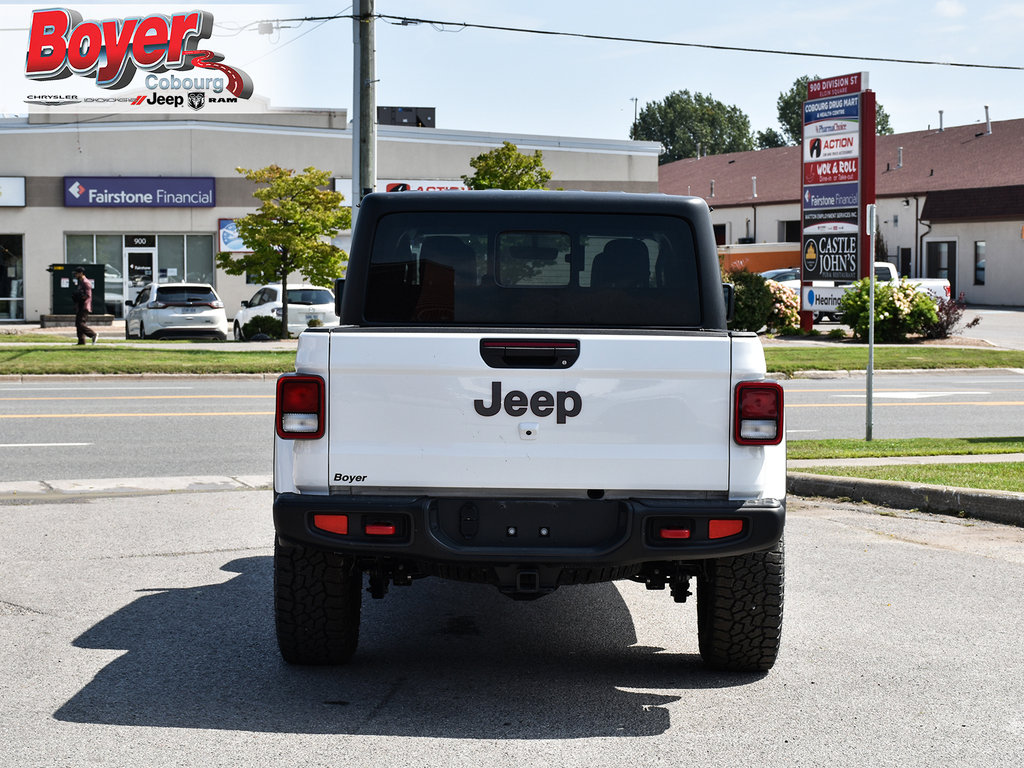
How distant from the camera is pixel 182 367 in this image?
73.9 ft

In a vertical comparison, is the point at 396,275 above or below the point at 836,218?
below

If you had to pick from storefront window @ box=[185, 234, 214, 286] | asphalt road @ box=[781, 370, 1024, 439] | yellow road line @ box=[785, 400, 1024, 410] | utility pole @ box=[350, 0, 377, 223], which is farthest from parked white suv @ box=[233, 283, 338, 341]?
yellow road line @ box=[785, 400, 1024, 410]

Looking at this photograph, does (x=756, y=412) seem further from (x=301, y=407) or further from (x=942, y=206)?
(x=942, y=206)

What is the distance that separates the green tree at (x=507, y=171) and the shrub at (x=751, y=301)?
6.73 m

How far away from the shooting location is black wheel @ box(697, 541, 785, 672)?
17.7ft

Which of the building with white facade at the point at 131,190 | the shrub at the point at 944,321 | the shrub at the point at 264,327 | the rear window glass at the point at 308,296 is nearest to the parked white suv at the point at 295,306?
the rear window glass at the point at 308,296

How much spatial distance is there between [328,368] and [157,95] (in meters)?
41.1

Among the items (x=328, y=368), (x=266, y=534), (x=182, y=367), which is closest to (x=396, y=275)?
(x=328, y=368)

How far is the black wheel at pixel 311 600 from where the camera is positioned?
5.42 meters

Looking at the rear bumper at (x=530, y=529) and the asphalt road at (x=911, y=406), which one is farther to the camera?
the asphalt road at (x=911, y=406)

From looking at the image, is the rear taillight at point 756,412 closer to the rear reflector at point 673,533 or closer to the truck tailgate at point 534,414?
the truck tailgate at point 534,414

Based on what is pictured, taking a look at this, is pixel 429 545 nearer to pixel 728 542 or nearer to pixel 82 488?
pixel 728 542

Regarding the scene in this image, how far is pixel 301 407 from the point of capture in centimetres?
509

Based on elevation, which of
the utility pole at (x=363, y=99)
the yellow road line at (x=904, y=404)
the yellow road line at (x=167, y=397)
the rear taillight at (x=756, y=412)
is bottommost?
the yellow road line at (x=904, y=404)
